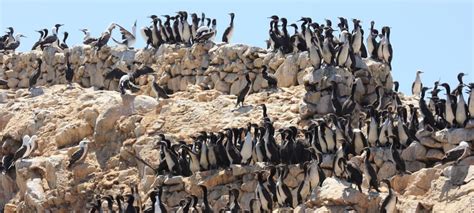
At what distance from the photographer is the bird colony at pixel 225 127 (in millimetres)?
30812

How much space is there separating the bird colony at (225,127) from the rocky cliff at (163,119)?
0.14 feet

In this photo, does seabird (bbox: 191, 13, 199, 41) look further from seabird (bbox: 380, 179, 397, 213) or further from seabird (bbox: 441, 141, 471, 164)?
seabird (bbox: 380, 179, 397, 213)

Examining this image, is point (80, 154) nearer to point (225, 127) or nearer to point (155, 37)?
point (225, 127)

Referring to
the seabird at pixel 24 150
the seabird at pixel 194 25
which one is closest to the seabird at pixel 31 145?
the seabird at pixel 24 150

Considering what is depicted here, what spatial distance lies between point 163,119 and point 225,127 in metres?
2.04

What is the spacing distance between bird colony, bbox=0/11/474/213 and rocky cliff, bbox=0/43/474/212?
0.14ft

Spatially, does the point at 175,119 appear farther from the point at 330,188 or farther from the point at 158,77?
the point at 330,188

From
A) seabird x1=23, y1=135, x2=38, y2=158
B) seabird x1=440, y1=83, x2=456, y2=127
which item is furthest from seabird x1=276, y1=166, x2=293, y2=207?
seabird x1=23, y1=135, x2=38, y2=158

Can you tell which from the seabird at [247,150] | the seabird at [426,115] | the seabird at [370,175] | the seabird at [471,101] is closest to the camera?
the seabird at [370,175]

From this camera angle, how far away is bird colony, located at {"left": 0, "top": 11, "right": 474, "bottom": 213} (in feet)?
101

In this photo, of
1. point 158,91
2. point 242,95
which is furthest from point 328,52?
point 158,91

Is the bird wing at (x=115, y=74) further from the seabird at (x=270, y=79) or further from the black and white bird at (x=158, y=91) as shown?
the seabird at (x=270, y=79)

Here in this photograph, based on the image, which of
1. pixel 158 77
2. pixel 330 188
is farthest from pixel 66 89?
pixel 330 188

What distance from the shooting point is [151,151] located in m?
36.9
